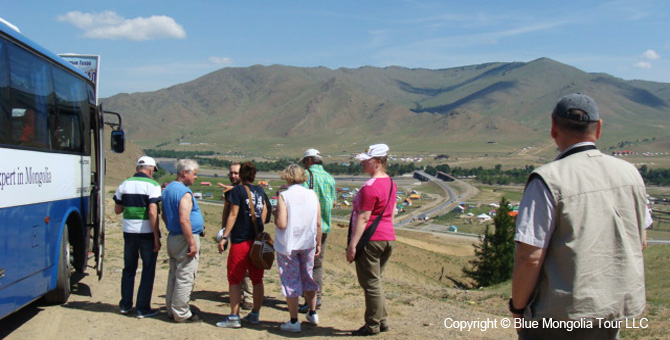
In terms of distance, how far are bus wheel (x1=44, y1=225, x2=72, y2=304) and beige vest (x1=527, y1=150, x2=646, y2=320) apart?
658 centimetres

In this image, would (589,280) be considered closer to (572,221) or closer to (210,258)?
(572,221)

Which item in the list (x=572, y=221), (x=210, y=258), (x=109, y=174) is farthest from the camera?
(x=109, y=174)

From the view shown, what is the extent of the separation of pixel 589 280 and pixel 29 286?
596cm

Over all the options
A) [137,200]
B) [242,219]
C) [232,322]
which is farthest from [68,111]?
[232,322]

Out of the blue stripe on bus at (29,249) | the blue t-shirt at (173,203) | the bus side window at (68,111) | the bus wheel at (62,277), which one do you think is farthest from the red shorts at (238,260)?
the bus side window at (68,111)

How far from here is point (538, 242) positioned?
10.2 ft

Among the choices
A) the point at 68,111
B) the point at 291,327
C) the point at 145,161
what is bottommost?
the point at 291,327

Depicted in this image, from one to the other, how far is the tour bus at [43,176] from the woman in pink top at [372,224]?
355cm

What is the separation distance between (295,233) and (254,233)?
2.06 ft

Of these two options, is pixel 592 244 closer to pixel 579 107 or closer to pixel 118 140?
pixel 579 107

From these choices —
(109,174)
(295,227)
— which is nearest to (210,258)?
(295,227)

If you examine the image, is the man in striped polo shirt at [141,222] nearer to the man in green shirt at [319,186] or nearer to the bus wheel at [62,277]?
the bus wheel at [62,277]

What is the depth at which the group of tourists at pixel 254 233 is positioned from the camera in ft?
20.5

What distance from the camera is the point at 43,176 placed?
677 centimetres
